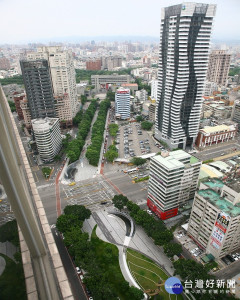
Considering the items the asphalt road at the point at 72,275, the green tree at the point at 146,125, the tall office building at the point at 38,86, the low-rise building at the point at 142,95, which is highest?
the tall office building at the point at 38,86

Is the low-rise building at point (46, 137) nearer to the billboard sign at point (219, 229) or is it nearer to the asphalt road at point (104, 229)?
the asphalt road at point (104, 229)

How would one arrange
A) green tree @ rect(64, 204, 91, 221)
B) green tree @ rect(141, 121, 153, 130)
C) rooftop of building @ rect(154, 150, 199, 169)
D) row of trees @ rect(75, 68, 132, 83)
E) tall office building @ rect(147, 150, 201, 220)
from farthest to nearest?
row of trees @ rect(75, 68, 132, 83), green tree @ rect(141, 121, 153, 130), green tree @ rect(64, 204, 91, 221), tall office building @ rect(147, 150, 201, 220), rooftop of building @ rect(154, 150, 199, 169)

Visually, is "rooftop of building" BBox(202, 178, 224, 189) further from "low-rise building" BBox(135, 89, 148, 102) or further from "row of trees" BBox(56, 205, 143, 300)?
"low-rise building" BBox(135, 89, 148, 102)

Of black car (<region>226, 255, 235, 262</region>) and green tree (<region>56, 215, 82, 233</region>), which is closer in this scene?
black car (<region>226, 255, 235, 262</region>)

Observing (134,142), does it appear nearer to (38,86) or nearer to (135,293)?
(38,86)

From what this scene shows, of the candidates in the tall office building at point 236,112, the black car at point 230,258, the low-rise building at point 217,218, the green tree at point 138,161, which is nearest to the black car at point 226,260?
the black car at point 230,258

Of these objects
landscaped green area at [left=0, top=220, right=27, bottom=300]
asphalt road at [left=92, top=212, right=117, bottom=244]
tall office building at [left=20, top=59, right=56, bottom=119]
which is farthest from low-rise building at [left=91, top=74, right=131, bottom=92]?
landscaped green area at [left=0, top=220, right=27, bottom=300]
